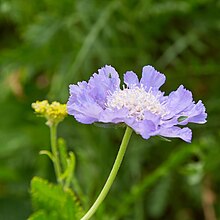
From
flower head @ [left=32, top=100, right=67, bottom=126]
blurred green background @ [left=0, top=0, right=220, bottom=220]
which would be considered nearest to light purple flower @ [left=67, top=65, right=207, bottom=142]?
flower head @ [left=32, top=100, right=67, bottom=126]

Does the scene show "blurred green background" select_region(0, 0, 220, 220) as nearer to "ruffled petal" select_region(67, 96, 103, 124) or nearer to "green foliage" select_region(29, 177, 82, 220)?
"green foliage" select_region(29, 177, 82, 220)

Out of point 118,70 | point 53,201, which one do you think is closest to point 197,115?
point 53,201

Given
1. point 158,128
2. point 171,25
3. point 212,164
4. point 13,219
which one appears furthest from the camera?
point 171,25

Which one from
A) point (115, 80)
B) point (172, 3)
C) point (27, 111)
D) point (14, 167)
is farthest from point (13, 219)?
point (115, 80)

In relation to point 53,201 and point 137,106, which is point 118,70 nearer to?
point 53,201

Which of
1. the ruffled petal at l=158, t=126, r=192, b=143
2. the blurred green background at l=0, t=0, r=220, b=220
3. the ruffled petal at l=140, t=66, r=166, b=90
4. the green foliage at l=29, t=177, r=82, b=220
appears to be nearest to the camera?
the ruffled petal at l=158, t=126, r=192, b=143

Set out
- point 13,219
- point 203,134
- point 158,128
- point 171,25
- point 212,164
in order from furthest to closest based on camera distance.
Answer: point 171,25 → point 203,134 → point 13,219 → point 212,164 → point 158,128

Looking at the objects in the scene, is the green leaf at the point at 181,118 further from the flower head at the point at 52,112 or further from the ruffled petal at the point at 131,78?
the flower head at the point at 52,112

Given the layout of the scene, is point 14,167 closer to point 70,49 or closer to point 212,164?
point 70,49
